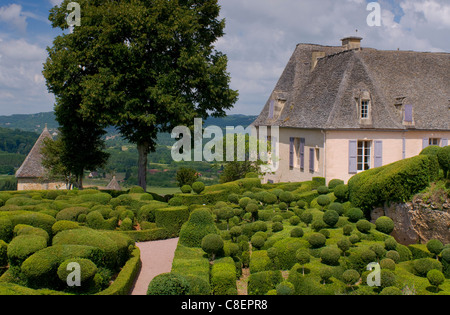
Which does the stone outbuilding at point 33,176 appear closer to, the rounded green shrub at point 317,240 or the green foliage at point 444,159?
the rounded green shrub at point 317,240

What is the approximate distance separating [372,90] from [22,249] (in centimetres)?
2640

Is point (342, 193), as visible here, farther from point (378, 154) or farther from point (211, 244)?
point (378, 154)

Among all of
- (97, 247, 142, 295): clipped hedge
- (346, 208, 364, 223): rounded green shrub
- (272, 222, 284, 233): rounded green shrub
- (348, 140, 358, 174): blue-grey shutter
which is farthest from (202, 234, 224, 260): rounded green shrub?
(348, 140, 358, 174): blue-grey shutter

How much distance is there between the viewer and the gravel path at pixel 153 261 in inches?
589

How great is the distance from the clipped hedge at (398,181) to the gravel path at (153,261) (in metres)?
9.05

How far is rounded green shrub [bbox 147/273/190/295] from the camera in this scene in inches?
468

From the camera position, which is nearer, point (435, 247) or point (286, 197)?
point (435, 247)

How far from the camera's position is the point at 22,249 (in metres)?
13.5

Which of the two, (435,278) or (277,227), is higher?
(277,227)

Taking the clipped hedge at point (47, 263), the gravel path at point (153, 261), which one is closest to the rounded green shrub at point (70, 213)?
the gravel path at point (153, 261)

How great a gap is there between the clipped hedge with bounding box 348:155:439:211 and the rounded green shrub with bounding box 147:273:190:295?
10.6m

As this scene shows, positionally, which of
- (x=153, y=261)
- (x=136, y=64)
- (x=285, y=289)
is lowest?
(x=153, y=261)

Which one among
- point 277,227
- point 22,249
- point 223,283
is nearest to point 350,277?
point 223,283
